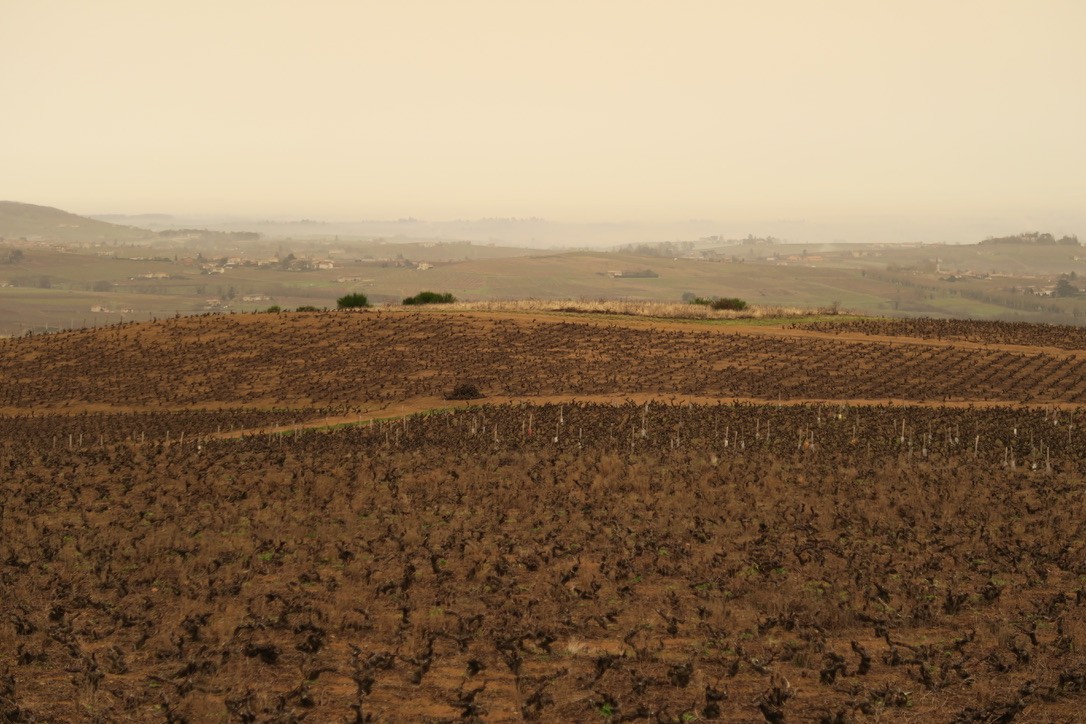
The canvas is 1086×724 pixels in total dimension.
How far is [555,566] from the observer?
1883cm

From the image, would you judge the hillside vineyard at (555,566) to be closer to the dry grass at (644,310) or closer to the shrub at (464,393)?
the shrub at (464,393)

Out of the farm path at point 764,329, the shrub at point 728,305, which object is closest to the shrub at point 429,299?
the farm path at point 764,329

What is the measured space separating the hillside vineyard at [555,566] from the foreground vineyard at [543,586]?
7 centimetres

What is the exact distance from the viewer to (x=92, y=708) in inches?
470

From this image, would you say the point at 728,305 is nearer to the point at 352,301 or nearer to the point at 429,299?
the point at 429,299

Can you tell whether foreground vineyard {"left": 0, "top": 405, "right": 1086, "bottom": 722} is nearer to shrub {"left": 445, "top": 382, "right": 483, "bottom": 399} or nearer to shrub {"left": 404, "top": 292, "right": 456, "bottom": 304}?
shrub {"left": 445, "top": 382, "right": 483, "bottom": 399}

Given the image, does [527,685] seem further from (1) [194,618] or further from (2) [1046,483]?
(2) [1046,483]

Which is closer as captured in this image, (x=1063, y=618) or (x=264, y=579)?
(x=1063, y=618)

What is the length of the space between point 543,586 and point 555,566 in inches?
53.1

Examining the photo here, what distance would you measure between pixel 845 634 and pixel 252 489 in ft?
54.2

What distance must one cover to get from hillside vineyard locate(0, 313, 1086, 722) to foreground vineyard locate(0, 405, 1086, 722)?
7 centimetres

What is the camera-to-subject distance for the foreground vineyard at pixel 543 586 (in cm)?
1278

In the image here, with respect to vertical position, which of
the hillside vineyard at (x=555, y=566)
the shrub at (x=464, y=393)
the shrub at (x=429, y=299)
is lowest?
the shrub at (x=464, y=393)

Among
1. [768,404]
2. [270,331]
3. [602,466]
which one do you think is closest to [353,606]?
[602,466]
